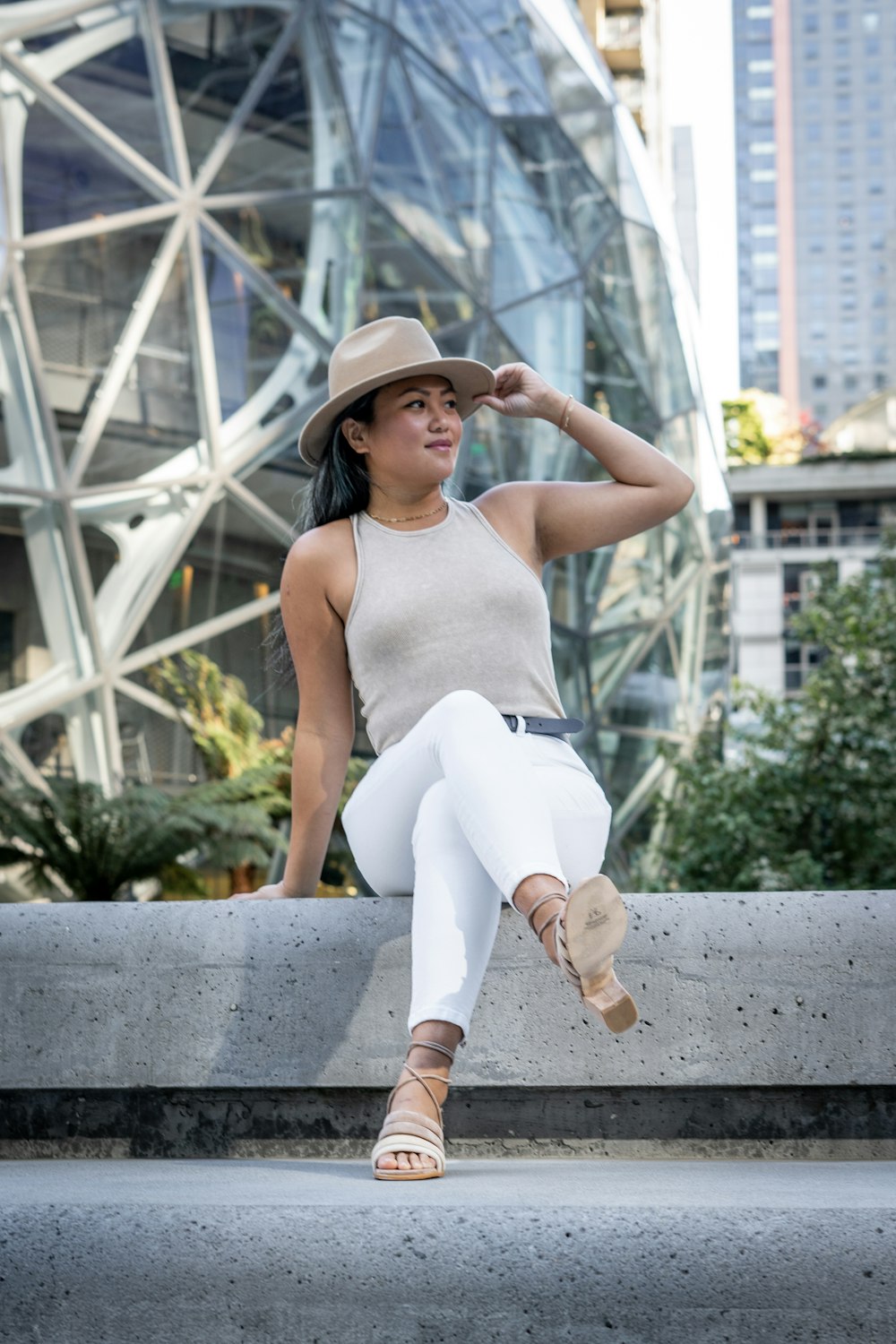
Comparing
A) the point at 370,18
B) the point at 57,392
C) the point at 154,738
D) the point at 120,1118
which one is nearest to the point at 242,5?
the point at 370,18

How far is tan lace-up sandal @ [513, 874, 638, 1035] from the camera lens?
224 centimetres

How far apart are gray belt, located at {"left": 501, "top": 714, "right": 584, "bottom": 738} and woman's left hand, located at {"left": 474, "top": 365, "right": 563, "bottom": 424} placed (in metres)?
0.75

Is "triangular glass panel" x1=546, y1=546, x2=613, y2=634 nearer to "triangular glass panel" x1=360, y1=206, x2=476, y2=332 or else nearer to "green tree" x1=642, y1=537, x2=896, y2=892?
"green tree" x1=642, y1=537, x2=896, y2=892

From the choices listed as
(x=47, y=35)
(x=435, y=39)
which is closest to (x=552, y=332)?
(x=435, y=39)

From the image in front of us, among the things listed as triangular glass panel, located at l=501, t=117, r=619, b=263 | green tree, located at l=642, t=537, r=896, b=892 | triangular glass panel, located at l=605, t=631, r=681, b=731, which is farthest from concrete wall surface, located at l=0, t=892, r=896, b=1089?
triangular glass panel, located at l=501, t=117, r=619, b=263

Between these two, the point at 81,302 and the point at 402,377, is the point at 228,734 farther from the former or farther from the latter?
the point at 402,377

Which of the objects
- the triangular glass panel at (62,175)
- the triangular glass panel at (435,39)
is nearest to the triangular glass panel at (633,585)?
the triangular glass panel at (435,39)

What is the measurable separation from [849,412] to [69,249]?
67784 mm

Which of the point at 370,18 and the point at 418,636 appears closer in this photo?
the point at 418,636

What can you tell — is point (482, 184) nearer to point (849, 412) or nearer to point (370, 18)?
point (370, 18)

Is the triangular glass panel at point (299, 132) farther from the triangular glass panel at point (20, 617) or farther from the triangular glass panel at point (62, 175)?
the triangular glass panel at point (20, 617)

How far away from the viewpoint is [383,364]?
3.29 meters

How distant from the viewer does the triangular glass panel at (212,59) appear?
13.7m

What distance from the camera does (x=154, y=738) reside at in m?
13.2
